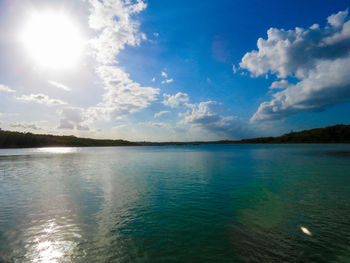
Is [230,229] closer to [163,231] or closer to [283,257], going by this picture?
[283,257]

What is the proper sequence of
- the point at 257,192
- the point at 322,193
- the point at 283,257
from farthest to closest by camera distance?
the point at 257,192
the point at 322,193
the point at 283,257

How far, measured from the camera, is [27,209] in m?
15.1

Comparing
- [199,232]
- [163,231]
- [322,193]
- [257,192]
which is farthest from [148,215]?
[322,193]

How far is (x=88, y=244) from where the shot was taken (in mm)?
9352

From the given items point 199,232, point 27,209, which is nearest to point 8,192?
point 27,209

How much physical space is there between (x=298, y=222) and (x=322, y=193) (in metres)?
9.20

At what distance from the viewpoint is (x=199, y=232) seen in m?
10.6

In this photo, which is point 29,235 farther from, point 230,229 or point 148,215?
point 230,229

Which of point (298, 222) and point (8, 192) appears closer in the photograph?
point (298, 222)

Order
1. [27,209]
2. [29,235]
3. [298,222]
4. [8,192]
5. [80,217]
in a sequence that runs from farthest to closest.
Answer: [8,192], [27,209], [80,217], [298,222], [29,235]

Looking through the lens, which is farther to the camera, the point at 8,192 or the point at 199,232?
the point at 8,192

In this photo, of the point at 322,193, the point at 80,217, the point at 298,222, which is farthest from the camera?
the point at 322,193

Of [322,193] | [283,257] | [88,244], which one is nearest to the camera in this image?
[283,257]

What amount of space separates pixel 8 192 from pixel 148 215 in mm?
18817
